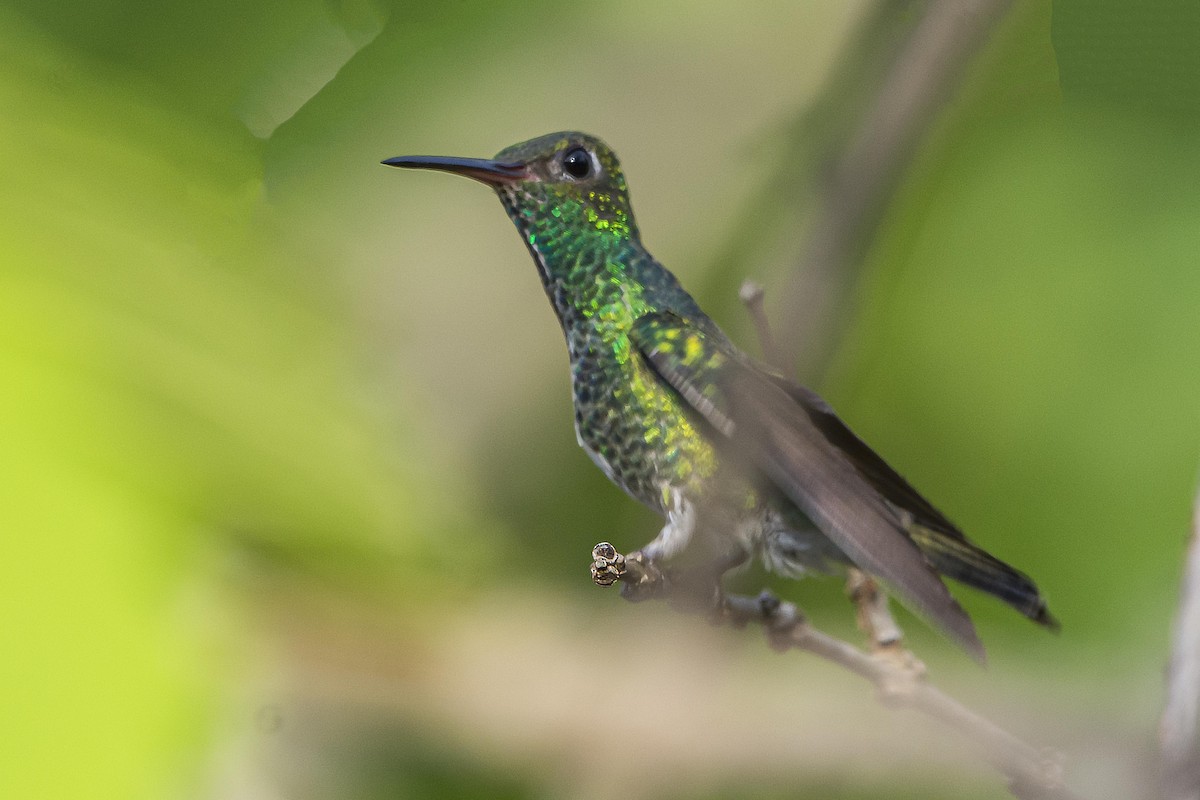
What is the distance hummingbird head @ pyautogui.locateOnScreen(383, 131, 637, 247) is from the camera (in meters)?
0.78

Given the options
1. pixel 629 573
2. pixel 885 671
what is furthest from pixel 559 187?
pixel 885 671

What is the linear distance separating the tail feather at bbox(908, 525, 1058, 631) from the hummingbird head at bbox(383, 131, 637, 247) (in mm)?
348

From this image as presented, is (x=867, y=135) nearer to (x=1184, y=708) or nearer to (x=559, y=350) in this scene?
(x=559, y=350)

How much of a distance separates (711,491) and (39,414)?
52cm

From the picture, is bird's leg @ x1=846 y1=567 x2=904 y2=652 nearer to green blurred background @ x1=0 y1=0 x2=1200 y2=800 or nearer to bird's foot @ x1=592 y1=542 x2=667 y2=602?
green blurred background @ x1=0 y1=0 x2=1200 y2=800

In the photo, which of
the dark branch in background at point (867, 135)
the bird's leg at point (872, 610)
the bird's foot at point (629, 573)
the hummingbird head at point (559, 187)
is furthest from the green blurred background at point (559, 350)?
the bird's foot at point (629, 573)

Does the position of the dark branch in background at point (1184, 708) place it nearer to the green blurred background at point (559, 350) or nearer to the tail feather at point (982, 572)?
the tail feather at point (982, 572)

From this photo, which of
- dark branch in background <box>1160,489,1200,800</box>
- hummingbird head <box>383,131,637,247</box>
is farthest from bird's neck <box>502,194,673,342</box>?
dark branch in background <box>1160,489,1200,800</box>

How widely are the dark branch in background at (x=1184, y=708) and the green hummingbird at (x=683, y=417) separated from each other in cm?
8

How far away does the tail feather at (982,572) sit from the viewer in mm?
672

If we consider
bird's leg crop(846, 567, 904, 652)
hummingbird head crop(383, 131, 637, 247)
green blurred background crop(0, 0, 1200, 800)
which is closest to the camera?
hummingbird head crop(383, 131, 637, 247)

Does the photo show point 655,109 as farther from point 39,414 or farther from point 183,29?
point 39,414

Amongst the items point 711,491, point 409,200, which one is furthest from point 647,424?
point 409,200

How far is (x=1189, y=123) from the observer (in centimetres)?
119
